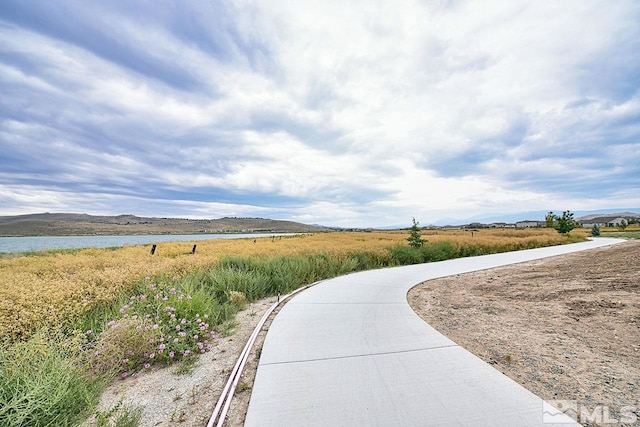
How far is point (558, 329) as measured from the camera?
4.64 m

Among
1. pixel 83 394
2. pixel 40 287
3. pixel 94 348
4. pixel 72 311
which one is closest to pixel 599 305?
pixel 83 394

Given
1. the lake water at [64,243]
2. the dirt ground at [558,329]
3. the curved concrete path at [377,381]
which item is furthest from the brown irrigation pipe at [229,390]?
the lake water at [64,243]

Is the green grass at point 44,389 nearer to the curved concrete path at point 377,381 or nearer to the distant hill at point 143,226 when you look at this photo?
the curved concrete path at point 377,381

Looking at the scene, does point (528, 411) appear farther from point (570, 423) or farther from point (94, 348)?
point (94, 348)

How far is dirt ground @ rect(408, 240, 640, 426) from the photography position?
2.88 metres

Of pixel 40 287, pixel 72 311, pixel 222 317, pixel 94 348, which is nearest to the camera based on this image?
pixel 94 348

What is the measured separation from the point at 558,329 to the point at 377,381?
3.79 meters

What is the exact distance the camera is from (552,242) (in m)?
25.1

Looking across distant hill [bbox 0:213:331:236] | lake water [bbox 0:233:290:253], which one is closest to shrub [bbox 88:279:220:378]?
lake water [bbox 0:233:290:253]

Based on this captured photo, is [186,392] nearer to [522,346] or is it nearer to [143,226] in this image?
[522,346]

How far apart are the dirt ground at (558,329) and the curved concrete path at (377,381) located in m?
0.45

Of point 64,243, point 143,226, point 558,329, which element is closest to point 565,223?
point 558,329

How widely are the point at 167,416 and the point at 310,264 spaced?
745 cm

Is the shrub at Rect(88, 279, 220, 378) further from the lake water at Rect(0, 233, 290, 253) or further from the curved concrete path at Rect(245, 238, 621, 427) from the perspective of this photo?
the lake water at Rect(0, 233, 290, 253)
